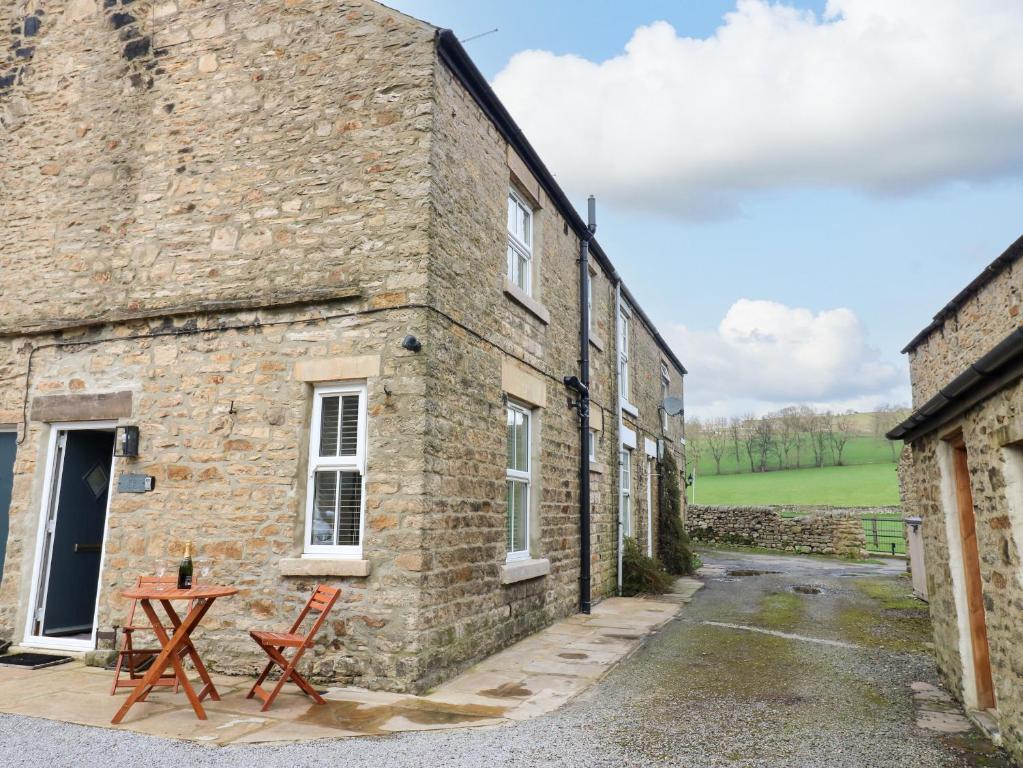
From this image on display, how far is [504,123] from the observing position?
793cm

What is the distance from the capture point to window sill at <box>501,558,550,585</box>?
7.36 meters

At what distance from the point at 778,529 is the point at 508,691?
18.3 m

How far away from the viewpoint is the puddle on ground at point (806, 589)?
11.9 m

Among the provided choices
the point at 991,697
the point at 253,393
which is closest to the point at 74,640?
A: the point at 253,393

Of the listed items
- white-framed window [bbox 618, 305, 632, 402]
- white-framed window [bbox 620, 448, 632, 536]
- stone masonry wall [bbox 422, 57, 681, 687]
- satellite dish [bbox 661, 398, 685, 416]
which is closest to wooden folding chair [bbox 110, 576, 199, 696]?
stone masonry wall [bbox 422, 57, 681, 687]

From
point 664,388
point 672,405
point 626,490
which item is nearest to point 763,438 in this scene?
point 664,388

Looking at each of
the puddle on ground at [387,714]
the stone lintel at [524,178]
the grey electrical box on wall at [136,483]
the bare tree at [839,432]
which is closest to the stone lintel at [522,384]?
the stone lintel at [524,178]

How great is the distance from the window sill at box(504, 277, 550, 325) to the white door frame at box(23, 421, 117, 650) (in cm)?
412

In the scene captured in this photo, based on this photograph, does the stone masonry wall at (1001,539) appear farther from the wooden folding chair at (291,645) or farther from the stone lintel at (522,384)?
the wooden folding chair at (291,645)

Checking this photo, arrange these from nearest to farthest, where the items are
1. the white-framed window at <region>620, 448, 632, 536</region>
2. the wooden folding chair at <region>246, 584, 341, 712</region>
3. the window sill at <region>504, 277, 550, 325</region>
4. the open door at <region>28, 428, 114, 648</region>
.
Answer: the wooden folding chair at <region>246, 584, 341, 712</region> < the open door at <region>28, 428, 114, 648</region> < the window sill at <region>504, 277, 550, 325</region> < the white-framed window at <region>620, 448, 632, 536</region>

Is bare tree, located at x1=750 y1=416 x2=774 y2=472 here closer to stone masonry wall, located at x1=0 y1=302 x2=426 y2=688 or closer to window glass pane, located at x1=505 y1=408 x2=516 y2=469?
window glass pane, located at x1=505 y1=408 x2=516 y2=469

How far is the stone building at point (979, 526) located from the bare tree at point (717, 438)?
47.5 metres

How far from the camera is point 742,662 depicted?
6801mm

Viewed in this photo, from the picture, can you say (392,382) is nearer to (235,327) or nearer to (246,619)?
(235,327)
